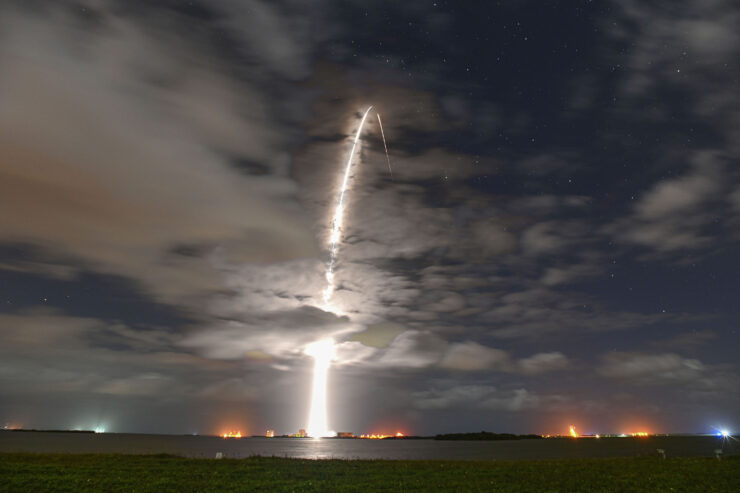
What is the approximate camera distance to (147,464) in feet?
128

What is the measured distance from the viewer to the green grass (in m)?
28.9

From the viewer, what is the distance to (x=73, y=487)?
93.4 ft

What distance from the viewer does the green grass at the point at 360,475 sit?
28922 mm

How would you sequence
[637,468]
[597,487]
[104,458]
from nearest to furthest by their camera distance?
[597,487]
[637,468]
[104,458]

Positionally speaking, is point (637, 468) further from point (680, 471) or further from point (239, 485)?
point (239, 485)

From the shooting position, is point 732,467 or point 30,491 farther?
point 732,467

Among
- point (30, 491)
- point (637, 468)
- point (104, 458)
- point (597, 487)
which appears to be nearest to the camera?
point (30, 491)

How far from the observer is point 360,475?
3403 centimetres

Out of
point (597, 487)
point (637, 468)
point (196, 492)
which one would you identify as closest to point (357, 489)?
point (196, 492)

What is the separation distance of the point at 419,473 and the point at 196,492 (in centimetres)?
1575

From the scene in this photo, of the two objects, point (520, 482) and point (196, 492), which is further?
point (520, 482)

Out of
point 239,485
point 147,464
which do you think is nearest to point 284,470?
point 239,485

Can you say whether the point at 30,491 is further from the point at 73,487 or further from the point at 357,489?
the point at 357,489

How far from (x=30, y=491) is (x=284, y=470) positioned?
16.0 metres
